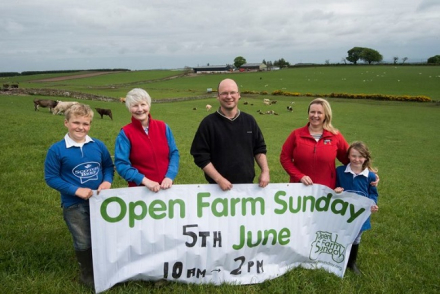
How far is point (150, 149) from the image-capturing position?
12.0 ft

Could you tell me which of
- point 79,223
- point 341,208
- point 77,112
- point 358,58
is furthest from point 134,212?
point 358,58

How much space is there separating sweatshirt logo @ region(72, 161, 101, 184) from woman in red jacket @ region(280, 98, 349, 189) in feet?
8.04

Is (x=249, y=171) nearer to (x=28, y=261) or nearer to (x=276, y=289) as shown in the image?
(x=276, y=289)

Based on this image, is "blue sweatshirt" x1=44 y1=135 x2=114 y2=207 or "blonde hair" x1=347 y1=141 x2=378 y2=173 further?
"blonde hair" x1=347 y1=141 x2=378 y2=173

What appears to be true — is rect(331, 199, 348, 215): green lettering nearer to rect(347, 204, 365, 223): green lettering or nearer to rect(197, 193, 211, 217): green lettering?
rect(347, 204, 365, 223): green lettering

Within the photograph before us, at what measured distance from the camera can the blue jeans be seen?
3.46m

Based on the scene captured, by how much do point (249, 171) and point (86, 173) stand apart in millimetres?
1932

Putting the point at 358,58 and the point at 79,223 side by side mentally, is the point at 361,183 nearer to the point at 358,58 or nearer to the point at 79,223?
the point at 79,223

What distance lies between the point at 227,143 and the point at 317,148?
1224mm

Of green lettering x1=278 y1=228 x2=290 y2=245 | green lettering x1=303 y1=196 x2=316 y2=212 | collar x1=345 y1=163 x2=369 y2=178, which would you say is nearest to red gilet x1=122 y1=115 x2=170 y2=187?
green lettering x1=278 y1=228 x2=290 y2=245

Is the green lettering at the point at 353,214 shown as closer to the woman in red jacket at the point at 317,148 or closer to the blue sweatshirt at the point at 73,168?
the woman in red jacket at the point at 317,148

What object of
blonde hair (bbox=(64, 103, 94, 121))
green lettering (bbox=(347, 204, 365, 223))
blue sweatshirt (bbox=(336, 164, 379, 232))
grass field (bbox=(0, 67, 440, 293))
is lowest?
grass field (bbox=(0, 67, 440, 293))

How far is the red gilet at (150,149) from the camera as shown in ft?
11.8

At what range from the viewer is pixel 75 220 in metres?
3.47
